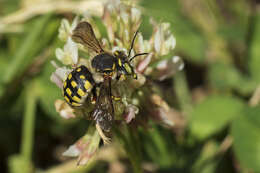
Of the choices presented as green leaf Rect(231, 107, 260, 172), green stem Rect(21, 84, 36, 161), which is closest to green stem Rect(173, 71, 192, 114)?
green leaf Rect(231, 107, 260, 172)

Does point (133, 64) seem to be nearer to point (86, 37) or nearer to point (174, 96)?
point (86, 37)

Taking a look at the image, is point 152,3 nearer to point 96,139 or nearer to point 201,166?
point 201,166

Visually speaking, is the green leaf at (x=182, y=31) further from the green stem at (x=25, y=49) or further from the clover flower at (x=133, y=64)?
the clover flower at (x=133, y=64)

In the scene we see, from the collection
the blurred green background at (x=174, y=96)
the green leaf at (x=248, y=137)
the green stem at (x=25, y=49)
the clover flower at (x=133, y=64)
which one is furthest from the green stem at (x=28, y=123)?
the green leaf at (x=248, y=137)

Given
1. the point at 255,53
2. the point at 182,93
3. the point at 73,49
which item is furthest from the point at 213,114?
the point at 73,49

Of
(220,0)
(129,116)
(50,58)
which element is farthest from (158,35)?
(220,0)

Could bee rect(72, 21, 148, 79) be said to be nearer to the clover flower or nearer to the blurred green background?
the clover flower
